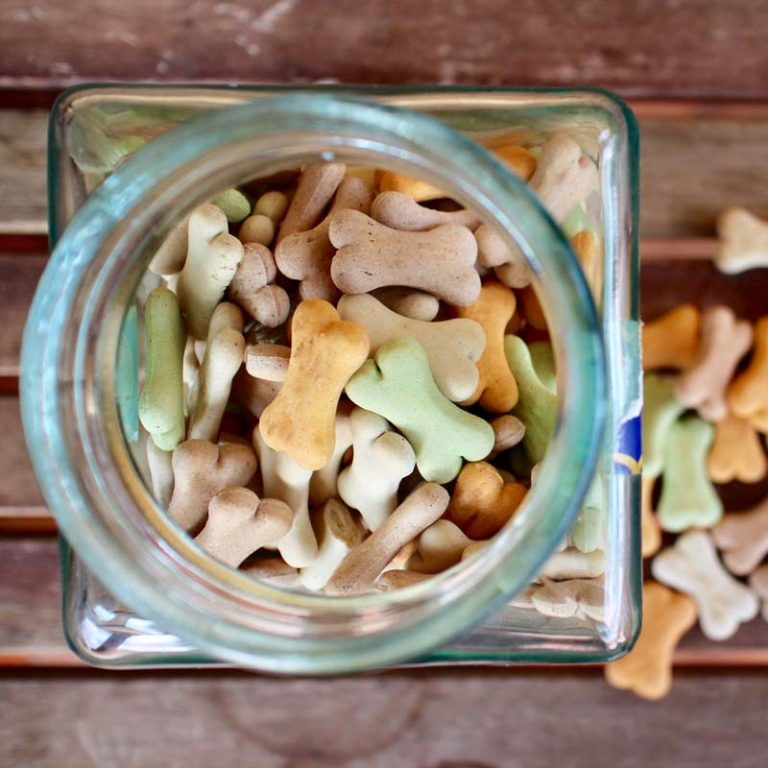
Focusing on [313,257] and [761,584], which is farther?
[761,584]

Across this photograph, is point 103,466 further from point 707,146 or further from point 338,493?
point 707,146

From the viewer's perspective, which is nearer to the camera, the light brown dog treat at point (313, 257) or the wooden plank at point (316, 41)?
the light brown dog treat at point (313, 257)

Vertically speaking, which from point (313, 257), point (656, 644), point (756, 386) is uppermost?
point (313, 257)

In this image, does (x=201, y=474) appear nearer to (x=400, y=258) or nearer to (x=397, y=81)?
(x=400, y=258)

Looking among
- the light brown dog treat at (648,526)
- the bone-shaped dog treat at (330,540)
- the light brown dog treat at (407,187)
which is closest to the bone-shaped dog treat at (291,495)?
the bone-shaped dog treat at (330,540)

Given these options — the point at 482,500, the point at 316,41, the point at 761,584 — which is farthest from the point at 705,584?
the point at 316,41

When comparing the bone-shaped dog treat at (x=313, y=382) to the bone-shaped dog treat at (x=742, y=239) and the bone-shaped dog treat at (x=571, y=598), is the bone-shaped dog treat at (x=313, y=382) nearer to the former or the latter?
the bone-shaped dog treat at (x=571, y=598)
